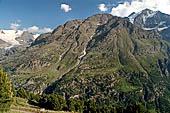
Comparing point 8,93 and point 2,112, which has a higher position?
point 8,93

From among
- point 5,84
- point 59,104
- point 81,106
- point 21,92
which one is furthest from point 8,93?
point 21,92

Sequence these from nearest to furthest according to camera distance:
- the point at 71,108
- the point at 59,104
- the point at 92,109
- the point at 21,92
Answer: the point at 59,104 < the point at 71,108 < the point at 92,109 < the point at 21,92

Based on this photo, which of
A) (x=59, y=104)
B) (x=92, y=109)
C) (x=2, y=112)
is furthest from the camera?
(x=92, y=109)

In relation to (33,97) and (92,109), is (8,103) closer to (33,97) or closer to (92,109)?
(92,109)

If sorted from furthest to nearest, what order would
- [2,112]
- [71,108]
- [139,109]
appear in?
[71,108] → [139,109] → [2,112]

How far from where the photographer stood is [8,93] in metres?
39.0

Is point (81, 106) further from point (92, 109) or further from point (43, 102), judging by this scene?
point (43, 102)

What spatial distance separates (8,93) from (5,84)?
2.26m

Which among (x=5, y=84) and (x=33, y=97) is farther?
(x=33, y=97)

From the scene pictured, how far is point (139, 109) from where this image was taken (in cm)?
9919

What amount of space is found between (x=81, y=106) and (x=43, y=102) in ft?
93.4

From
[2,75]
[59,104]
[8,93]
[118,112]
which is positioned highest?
[2,75]

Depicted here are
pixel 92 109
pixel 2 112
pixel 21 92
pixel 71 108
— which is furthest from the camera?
pixel 21 92

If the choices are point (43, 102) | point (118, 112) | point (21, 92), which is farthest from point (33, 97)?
point (118, 112)
